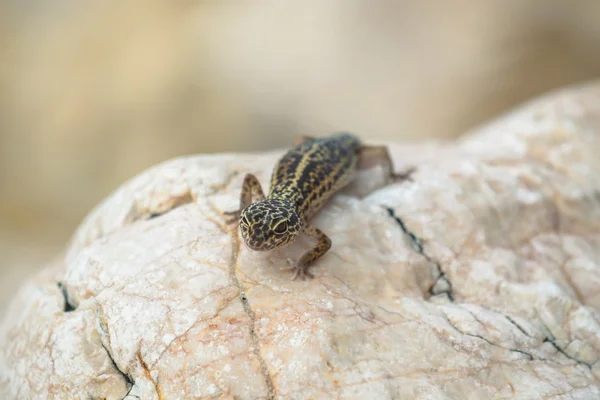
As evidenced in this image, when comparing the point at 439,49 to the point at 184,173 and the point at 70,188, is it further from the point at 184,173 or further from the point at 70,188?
the point at 70,188

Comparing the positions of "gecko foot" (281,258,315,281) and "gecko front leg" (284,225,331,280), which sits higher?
"gecko front leg" (284,225,331,280)

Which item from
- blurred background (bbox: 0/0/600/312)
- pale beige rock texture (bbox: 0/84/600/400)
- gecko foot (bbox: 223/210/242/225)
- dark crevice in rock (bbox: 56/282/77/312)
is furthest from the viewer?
blurred background (bbox: 0/0/600/312)

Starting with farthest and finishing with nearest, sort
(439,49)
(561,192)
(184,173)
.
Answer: (439,49), (561,192), (184,173)

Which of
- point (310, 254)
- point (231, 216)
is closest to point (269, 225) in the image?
point (310, 254)

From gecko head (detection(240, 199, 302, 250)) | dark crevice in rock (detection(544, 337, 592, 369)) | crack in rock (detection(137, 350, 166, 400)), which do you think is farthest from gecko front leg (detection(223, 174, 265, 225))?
dark crevice in rock (detection(544, 337, 592, 369))

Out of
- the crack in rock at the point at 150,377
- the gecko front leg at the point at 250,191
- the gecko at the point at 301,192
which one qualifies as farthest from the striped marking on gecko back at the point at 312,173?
the crack in rock at the point at 150,377

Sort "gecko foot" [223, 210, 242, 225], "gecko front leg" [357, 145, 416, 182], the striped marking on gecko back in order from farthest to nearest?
"gecko front leg" [357, 145, 416, 182] → the striped marking on gecko back → "gecko foot" [223, 210, 242, 225]

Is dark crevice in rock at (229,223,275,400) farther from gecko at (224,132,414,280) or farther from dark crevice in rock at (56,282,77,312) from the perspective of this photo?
dark crevice in rock at (56,282,77,312)

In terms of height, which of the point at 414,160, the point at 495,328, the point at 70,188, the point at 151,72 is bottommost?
the point at 70,188

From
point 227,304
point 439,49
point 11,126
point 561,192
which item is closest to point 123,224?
point 227,304
